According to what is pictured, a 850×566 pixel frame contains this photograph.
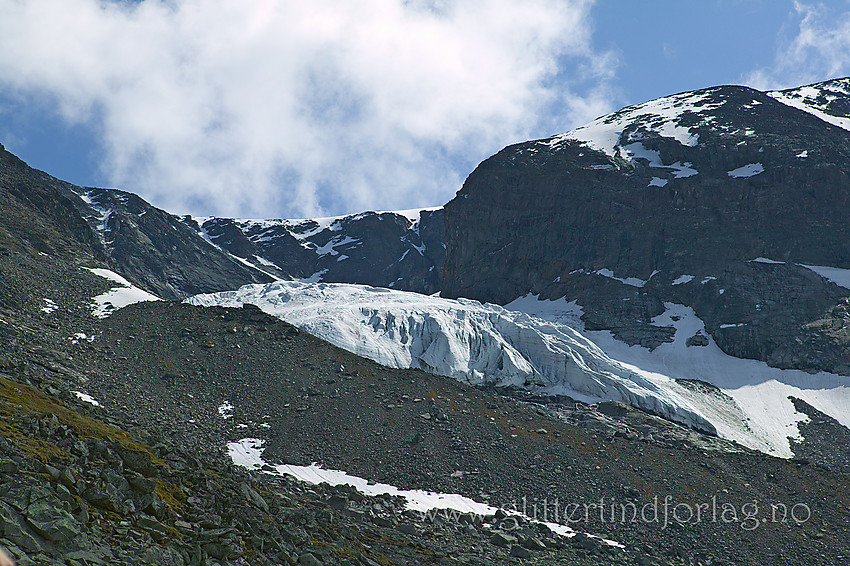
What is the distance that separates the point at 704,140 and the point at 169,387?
9319cm

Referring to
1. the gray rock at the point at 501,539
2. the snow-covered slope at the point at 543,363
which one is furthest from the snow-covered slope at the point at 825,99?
the gray rock at the point at 501,539

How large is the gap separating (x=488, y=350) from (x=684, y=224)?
4933cm

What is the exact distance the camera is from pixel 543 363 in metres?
57.5

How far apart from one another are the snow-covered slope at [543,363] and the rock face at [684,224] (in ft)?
19.6

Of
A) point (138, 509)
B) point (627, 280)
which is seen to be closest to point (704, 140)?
point (627, 280)

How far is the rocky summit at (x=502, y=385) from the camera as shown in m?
15.6

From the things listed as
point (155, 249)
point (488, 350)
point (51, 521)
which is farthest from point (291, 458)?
point (155, 249)

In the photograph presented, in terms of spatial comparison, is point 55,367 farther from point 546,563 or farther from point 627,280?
point 627,280

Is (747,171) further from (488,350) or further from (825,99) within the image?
(488,350)

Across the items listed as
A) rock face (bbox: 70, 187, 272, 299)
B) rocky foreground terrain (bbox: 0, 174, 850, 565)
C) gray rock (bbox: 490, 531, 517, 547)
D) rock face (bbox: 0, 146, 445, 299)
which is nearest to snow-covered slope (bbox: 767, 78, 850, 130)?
rock face (bbox: 0, 146, 445, 299)

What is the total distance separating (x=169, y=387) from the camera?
1451 inches

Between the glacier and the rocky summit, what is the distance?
311 mm

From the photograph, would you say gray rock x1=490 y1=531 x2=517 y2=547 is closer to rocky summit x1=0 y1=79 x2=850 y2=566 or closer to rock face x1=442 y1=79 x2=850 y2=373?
rocky summit x1=0 y1=79 x2=850 y2=566

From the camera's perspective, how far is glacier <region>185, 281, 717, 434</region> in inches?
2130
